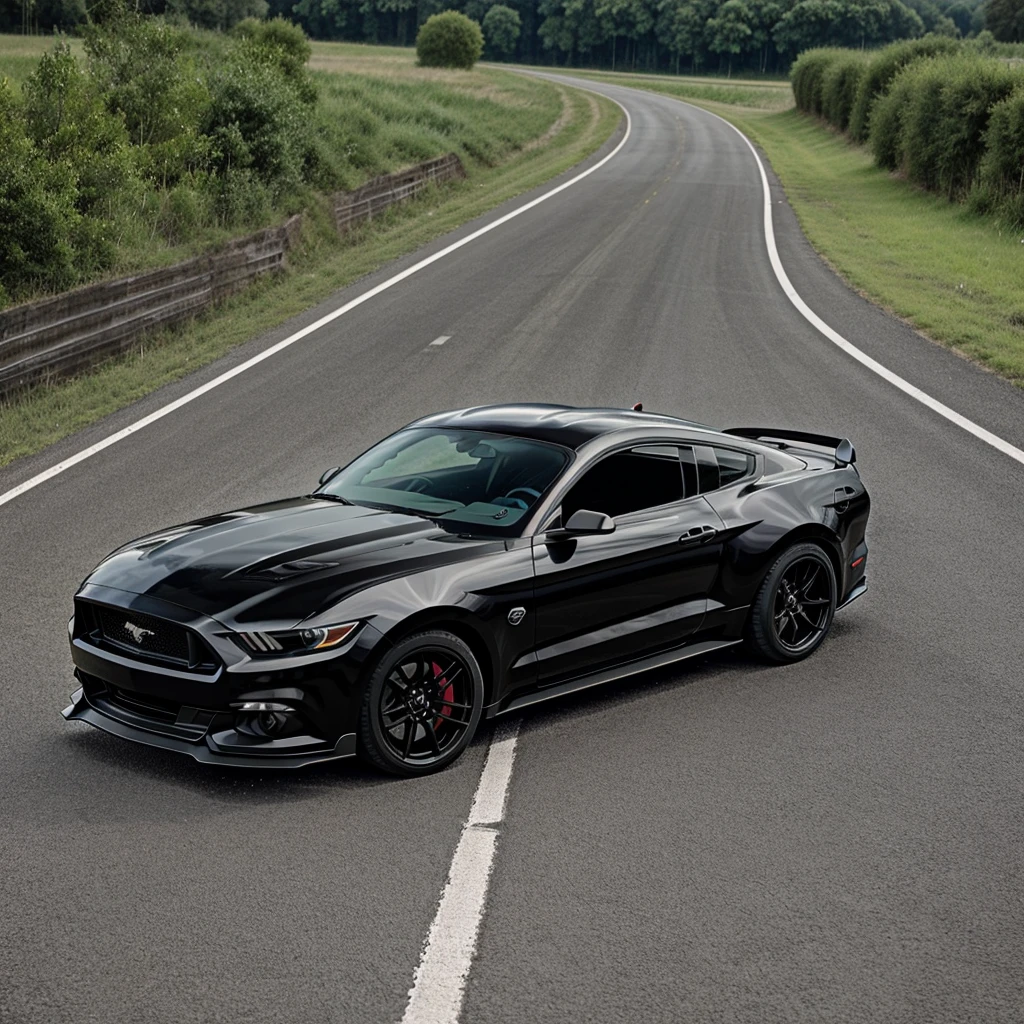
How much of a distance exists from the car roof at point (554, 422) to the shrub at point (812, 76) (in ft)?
193

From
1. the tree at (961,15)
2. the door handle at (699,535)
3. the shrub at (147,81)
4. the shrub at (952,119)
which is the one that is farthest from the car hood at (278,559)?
the tree at (961,15)

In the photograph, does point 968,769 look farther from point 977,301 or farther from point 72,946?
point 977,301

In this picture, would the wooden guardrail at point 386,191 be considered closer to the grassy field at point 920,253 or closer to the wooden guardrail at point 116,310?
the wooden guardrail at point 116,310

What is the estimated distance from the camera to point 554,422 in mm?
7566

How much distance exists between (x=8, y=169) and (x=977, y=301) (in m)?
14.3

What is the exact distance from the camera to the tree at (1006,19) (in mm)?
133625

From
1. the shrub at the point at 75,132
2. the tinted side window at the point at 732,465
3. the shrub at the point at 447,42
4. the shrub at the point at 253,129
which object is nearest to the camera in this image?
the tinted side window at the point at 732,465

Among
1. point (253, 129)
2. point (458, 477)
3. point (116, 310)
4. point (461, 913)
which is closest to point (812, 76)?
point (253, 129)

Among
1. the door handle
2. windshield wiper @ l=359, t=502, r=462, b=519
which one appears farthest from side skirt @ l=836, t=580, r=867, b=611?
windshield wiper @ l=359, t=502, r=462, b=519

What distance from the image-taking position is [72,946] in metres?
4.60

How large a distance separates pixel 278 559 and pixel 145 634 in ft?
2.19

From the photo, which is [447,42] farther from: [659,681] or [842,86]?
[659,681]

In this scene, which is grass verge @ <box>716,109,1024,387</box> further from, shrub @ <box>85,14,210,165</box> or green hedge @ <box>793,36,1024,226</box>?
shrub @ <box>85,14,210,165</box>

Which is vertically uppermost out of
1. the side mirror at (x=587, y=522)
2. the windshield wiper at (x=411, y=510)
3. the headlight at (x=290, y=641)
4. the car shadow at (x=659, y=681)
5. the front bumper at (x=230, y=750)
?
the side mirror at (x=587, y=522)
